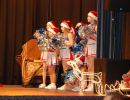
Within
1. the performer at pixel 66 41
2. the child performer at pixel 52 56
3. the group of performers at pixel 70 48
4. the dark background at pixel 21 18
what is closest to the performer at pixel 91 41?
the group of performers at pixel 70 48

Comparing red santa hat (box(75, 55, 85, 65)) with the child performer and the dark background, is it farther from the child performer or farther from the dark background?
the dark background

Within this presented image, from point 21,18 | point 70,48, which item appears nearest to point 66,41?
point 70,48

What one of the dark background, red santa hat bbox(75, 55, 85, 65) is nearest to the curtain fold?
red santa hat bbox(75, 55, 85, 65)

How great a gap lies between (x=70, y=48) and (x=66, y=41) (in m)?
0.10

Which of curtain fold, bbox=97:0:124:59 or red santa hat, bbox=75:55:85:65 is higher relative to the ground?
curtain fold, bbox=97:0:124:59

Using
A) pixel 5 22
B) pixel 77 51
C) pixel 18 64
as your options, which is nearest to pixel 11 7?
pixel 5 22

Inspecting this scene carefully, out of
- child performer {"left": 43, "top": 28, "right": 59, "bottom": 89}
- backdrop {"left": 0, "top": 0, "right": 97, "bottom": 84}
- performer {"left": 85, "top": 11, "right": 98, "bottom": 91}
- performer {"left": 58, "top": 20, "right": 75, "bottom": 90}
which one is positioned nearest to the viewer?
performer {"left": 85, "top": 11, "right": 98, "bottom": 91}

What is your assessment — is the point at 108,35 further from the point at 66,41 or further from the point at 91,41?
the point at 66,41

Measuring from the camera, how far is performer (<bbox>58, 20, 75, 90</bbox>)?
4891 mm

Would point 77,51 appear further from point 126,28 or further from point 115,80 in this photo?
point 115,80

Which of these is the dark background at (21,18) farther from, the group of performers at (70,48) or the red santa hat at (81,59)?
the red santa hat at (81,59)

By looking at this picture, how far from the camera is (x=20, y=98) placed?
3.26m

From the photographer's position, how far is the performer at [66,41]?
4.89 m

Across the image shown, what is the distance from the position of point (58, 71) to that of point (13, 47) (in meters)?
1.23
